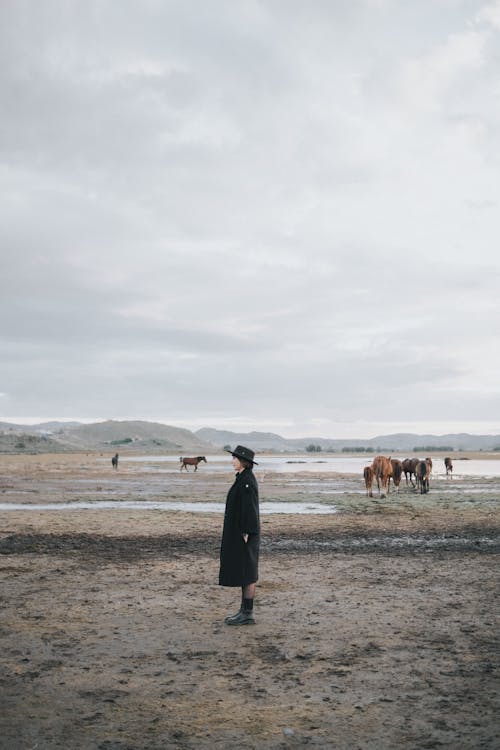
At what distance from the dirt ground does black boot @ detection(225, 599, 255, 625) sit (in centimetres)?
16

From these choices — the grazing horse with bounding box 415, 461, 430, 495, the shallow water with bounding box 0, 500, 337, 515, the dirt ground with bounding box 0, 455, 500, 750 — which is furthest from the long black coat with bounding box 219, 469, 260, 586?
the grazing horse with bounding box 415, 461, 430, 495

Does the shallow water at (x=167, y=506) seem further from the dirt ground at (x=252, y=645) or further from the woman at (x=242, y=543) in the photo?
the woman at (x=242, y=543)

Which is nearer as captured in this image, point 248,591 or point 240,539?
point 248,591

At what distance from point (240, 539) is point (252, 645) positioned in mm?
1353

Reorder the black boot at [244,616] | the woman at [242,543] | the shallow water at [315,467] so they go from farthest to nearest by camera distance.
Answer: the shallow water at [315,467] → the woman at [242,543] → the black boot at [244,616]

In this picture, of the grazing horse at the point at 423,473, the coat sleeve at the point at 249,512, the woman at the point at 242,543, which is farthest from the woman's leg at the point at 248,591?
the grazing horse at the point at 423,473

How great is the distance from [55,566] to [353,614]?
5635 mm

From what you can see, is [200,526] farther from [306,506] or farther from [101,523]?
[306,506]

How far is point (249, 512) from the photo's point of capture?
781cm

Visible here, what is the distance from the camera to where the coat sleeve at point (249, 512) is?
25.5ft

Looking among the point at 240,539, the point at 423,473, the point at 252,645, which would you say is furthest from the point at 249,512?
the point at 423,473

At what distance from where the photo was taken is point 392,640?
22.7ft

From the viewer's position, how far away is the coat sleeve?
7.79 metres

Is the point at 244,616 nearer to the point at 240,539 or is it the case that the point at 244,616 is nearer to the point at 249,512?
the point at 240,539
